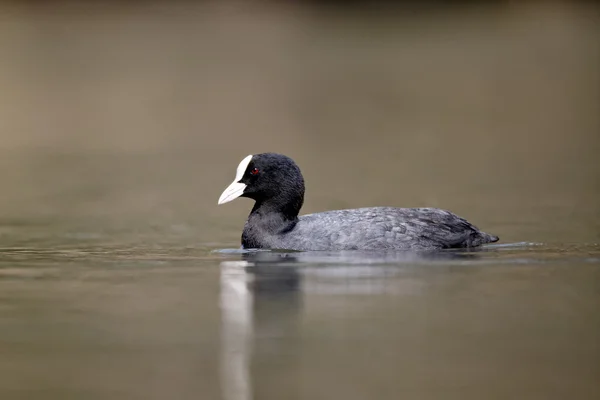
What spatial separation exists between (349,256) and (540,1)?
27.8 metres

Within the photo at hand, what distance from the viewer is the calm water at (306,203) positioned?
6.79 metres

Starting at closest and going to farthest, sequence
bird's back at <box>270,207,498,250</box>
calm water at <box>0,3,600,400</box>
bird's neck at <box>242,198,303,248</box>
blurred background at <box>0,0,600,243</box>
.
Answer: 1. calm water at <box>0,3,600,400</box>
2. bird's back at <box>270,207,498,250</box>
3. bird's neck at <box>242,198,303,248</box>
4. blurred background at <box>0,0,600,243</box>

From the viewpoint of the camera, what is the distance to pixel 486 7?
37.0 m

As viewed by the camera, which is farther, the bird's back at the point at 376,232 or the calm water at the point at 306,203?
the bird's back at the point at 376,232

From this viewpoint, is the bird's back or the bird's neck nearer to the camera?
the bird's back

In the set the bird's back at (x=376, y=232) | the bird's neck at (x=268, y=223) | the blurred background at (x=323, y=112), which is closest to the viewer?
the bird's back at (x=376, y=232)

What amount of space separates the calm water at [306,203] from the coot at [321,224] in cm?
30

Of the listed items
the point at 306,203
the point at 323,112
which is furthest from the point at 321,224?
the point at 323,112

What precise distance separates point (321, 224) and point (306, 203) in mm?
4442

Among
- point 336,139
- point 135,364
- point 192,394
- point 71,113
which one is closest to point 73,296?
point 135,364

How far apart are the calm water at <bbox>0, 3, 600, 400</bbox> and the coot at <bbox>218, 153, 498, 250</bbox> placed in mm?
297

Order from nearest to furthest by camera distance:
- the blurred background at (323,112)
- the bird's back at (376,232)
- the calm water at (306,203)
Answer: the calm water at (306,203)
the bird's back at (376,232)
the blurred background at (323,112)

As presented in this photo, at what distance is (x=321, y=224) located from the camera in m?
11.2

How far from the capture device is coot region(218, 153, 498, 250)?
1109cm
